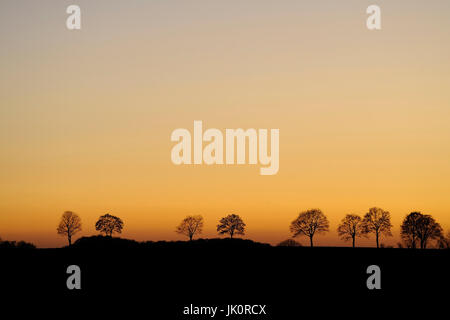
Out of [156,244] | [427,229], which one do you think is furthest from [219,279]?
[427,229]

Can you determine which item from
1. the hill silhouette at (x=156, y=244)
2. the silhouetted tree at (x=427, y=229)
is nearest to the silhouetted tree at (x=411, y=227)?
the silhouetted tree at (x=427, y=229)

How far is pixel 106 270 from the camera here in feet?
203

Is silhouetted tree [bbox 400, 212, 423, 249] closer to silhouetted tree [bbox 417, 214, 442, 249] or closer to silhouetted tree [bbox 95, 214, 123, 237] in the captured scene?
silhouetted tree [bbox 417, 214, 442, 249]

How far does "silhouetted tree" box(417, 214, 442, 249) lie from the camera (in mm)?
111438

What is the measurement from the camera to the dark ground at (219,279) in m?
49.1

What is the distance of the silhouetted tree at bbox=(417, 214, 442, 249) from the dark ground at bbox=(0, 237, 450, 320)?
33.0 metres

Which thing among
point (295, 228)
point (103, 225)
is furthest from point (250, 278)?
point (103, 225)

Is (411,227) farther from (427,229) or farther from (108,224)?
(108,224)

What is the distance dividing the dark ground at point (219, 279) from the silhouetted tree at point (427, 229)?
33.0 metres

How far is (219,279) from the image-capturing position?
58.5m

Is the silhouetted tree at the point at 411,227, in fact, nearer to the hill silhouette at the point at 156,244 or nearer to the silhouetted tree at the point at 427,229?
the silhouetted tree at the point at 427,229

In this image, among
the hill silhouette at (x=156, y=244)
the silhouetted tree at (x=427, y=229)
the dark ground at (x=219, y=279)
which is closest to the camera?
the dark ground at (x=219, y=279)

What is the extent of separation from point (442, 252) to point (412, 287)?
29725mm
